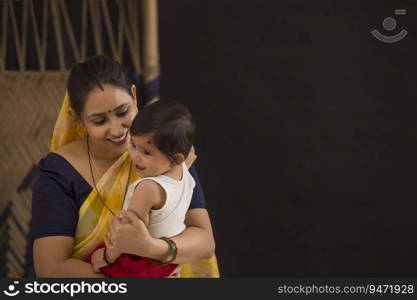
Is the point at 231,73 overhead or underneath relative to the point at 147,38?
underneath

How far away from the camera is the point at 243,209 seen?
2.81m

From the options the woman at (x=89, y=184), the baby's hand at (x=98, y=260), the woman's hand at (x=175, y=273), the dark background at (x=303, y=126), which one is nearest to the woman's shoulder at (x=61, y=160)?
the woman at (x=89, y=184)

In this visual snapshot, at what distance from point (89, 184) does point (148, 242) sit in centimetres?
25

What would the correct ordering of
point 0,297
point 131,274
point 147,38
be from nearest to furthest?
point 131,274 → point 0,297 → point 147,38

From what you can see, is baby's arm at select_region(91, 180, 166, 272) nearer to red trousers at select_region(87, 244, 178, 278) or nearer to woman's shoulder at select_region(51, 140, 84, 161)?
red trousers at select_region(87, 244, 178, 278)

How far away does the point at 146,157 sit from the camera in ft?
4.66

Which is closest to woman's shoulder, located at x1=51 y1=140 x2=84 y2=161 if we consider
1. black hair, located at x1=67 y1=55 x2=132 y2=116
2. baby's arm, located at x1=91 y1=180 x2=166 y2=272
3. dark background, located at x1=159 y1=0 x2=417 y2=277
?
black hair, located at x1=67 y1=55 x2=132 y2=116

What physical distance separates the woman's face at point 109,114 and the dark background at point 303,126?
1.28 m

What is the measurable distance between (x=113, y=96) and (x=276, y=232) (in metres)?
1.52

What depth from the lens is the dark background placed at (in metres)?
2.67

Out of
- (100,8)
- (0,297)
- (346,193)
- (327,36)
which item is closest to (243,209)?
(346,193)

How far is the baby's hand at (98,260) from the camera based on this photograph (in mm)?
1412

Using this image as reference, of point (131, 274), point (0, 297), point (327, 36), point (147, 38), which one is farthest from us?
point (327, 36)

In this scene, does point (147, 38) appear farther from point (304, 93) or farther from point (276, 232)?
point (276, 232)
